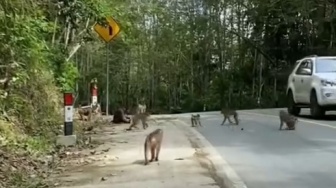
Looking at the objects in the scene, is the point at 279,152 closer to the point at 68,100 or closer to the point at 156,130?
the point at 156,130

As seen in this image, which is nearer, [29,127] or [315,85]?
[29,127]

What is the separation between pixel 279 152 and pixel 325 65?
839cm

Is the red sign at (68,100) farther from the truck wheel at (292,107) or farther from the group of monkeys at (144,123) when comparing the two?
the truck wheel at (292,107)

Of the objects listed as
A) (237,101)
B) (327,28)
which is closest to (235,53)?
(237,101)

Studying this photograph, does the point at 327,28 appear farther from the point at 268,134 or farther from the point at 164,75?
the point at 268,134

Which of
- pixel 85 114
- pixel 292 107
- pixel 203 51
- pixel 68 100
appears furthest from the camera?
pixel 203 51

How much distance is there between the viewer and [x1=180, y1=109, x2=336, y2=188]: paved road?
29.1 ft

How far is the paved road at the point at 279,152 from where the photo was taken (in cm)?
888

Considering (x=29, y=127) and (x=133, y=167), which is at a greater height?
(x=29, y=127)

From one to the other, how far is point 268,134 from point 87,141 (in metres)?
4.03

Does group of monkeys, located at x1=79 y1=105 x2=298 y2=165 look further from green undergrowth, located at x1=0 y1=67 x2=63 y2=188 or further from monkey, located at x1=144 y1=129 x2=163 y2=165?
green undergrowth, located at x1=0 y1=67 x2=63 y2=188

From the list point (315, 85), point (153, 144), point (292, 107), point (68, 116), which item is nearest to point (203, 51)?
point (292, 107)

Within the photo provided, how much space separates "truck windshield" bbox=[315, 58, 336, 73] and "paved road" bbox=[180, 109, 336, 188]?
211 cm

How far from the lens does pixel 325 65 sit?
19250 mm
